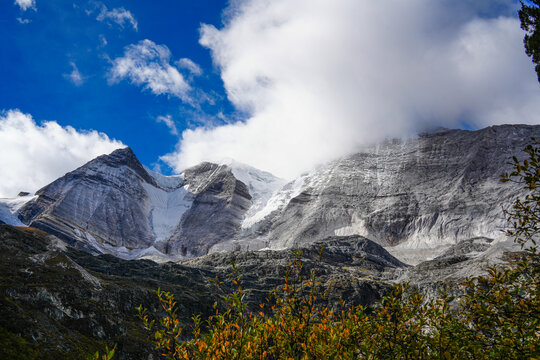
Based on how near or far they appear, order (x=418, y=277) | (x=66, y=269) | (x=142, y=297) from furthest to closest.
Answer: (x=418, y=277), (x=142, y=297), (x=66, y=269)

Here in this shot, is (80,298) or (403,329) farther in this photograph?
(80,298)

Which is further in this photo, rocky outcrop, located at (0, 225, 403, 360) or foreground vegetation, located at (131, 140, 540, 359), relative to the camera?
rocky outcrop, located at (0, 225, 403, 360)

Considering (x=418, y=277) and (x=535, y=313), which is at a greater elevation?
(x=418, y=277)

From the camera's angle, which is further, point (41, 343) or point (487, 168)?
point (487, 168)

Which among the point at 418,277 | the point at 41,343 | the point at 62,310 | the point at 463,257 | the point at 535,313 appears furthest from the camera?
the point at 463,257

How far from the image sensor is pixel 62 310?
38.1 meters

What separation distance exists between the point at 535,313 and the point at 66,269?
54.4m

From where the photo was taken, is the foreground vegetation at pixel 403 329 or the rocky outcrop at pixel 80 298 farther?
the rocky outcrop at pixel 80 298

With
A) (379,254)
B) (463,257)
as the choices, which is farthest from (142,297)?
(379,254)

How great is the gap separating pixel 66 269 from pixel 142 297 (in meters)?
17.5

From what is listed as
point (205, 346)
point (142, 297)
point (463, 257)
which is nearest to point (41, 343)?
point (205, 346)

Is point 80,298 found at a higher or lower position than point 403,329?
higher

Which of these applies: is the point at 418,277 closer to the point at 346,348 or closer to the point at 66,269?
the point at 66,269

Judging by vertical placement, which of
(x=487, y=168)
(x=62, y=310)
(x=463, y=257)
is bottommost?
(x=62, y=310)
